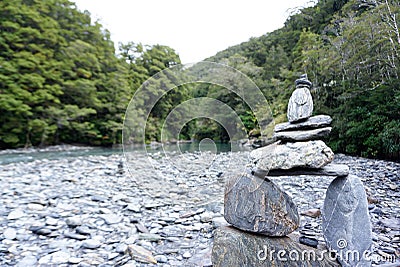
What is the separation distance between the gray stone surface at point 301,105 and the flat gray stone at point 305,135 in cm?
13

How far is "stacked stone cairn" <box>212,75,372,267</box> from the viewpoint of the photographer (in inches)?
65.3

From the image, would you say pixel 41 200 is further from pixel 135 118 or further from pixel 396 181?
pixel 396 181

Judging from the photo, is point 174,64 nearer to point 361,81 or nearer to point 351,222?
point 351,222

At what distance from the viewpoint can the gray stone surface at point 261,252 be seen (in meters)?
1.69

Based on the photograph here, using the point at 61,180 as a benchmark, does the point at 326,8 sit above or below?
above

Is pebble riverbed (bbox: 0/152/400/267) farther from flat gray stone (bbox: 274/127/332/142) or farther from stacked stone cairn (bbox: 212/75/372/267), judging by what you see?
flat gray stone (bbox: 274/127/332/142)

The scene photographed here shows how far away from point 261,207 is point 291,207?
0.27 meters

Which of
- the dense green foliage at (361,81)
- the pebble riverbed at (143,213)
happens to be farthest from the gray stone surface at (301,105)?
the dense green foliage at (361,81)

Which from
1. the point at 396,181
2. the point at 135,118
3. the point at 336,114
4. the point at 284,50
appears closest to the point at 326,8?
the point at 284,50

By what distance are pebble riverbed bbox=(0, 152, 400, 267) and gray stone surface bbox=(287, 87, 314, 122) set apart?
0.66 metres

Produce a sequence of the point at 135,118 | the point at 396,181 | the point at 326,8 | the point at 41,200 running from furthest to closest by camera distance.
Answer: the point at 326,8
the point at 396,181
the point at 135,118
the point at 41,200

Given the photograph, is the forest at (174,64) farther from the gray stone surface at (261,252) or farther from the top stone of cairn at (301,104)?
the gray stone surface at (261,252)

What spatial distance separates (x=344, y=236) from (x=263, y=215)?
0.64 metres

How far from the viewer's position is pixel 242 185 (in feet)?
5.85
